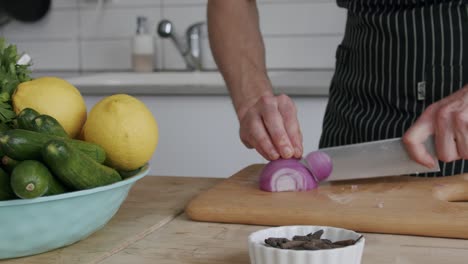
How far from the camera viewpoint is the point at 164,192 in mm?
1063

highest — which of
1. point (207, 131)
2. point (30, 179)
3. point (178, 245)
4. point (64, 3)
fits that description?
point (64, 3)

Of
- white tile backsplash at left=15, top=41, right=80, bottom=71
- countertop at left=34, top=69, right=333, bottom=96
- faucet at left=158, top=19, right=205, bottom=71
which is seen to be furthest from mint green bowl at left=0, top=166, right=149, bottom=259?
white tile backsplash at left=15, top=41, right=80, bottom=71

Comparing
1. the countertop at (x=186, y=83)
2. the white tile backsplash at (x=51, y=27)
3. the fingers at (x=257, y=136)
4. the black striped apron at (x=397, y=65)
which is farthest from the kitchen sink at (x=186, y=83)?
the fingers at (x=257, y=136)

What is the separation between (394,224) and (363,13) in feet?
1.93

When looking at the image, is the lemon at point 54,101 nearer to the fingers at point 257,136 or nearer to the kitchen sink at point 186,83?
the fingers at point 257,136

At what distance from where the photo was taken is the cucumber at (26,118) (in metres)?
0.74

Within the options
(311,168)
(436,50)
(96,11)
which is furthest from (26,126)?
(96,11)

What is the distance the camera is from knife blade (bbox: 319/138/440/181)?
1.07 m

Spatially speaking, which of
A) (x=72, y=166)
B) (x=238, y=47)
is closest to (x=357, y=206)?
(x=72, y=166)

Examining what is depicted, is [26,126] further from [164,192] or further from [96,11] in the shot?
[96,11]

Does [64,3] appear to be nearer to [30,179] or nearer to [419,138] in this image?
[419,138]

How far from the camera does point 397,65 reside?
128cm

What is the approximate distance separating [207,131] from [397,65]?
2.65 feet

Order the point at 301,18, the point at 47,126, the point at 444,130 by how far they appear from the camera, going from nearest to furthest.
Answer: the point at 47,126
the point at 444,130
the point at 301,18
